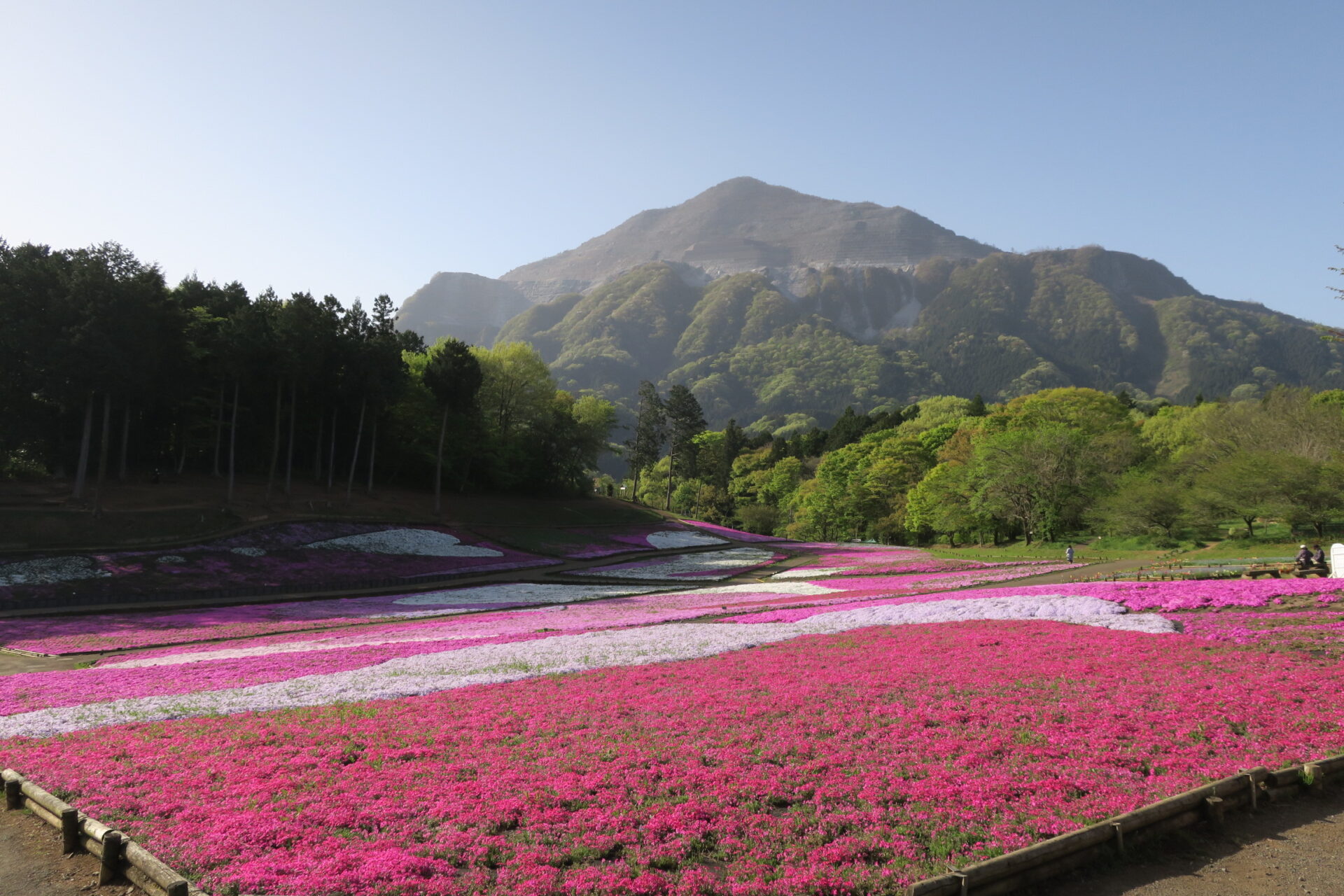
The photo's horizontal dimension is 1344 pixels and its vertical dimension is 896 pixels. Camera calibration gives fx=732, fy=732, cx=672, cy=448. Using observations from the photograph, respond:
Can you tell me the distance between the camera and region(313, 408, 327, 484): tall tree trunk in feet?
203

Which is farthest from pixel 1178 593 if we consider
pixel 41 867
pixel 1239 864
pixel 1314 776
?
pixel 41 867

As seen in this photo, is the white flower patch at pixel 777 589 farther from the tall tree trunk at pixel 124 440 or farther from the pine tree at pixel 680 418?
the pine tree at pixel 680 418

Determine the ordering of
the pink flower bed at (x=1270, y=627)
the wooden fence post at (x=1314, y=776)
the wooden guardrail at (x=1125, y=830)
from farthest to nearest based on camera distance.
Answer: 1. the pink flower bed at (x=1270, y=627)
2. the wooden fence post at (x=1314, y=776)
3. the wooden guardrail at (x=1125, y=830)

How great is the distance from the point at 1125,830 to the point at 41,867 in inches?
476

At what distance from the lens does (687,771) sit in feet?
32.8

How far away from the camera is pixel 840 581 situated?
4409cm

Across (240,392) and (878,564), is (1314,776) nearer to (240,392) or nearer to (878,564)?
(878,564)

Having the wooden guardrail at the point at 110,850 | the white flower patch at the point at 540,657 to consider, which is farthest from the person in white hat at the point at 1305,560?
the wooden guardrail at the point at 110,850

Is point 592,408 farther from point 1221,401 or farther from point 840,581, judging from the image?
point 1221,401

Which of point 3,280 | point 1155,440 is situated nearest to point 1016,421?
point 1155,440

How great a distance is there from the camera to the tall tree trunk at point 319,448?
6178cm

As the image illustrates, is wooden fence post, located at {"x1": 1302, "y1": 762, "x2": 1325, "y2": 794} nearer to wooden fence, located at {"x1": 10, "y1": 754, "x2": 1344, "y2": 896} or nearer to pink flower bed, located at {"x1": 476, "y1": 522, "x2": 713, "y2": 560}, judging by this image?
wooden fence, located at {"x1": 10, "y1": 754, "x2": 1344, "y2": 896}

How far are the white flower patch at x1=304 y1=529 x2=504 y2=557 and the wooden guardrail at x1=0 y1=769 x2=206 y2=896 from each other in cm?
4136

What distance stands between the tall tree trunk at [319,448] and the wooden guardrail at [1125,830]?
204ft
